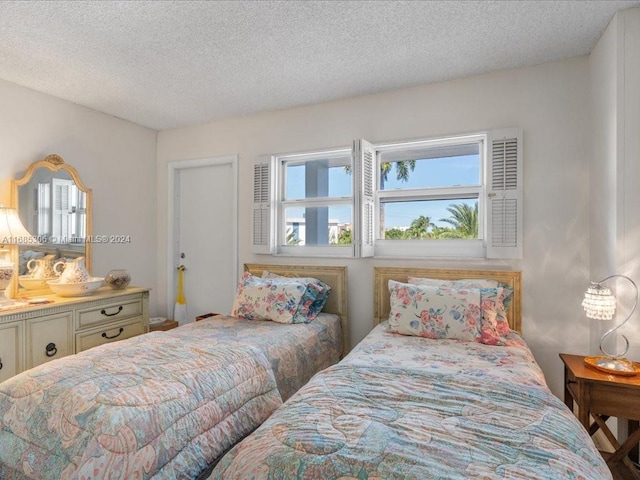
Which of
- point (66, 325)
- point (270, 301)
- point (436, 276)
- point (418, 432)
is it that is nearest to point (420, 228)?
point (436, 276)

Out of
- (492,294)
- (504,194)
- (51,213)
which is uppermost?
(504,194)

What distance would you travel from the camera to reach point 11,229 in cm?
261

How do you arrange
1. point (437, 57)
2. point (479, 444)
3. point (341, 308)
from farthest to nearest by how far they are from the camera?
point (341, 308), point (437, 57), point (479, 444)

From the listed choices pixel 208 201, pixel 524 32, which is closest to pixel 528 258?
pixel 524 32

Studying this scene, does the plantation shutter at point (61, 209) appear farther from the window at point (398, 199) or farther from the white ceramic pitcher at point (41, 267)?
the window at point (398, 199)

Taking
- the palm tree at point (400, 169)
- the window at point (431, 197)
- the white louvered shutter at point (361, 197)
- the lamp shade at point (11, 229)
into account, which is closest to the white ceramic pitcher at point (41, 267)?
the lamp shade at point (11, 229)

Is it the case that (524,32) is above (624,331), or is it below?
above

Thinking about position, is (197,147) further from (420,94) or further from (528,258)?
(528,258)

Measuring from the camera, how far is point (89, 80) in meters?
2.79

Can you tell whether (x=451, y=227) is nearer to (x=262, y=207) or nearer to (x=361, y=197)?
(x=361, y=197)

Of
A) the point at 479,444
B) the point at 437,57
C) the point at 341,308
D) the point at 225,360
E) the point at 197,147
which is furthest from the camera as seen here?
the point at 197,147

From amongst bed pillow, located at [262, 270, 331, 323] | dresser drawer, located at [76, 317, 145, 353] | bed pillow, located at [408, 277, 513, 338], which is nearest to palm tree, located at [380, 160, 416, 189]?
bed pillow, located at [408, 277, 513, 338]

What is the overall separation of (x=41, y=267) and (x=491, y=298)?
11.0 ft

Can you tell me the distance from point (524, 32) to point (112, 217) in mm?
3627
